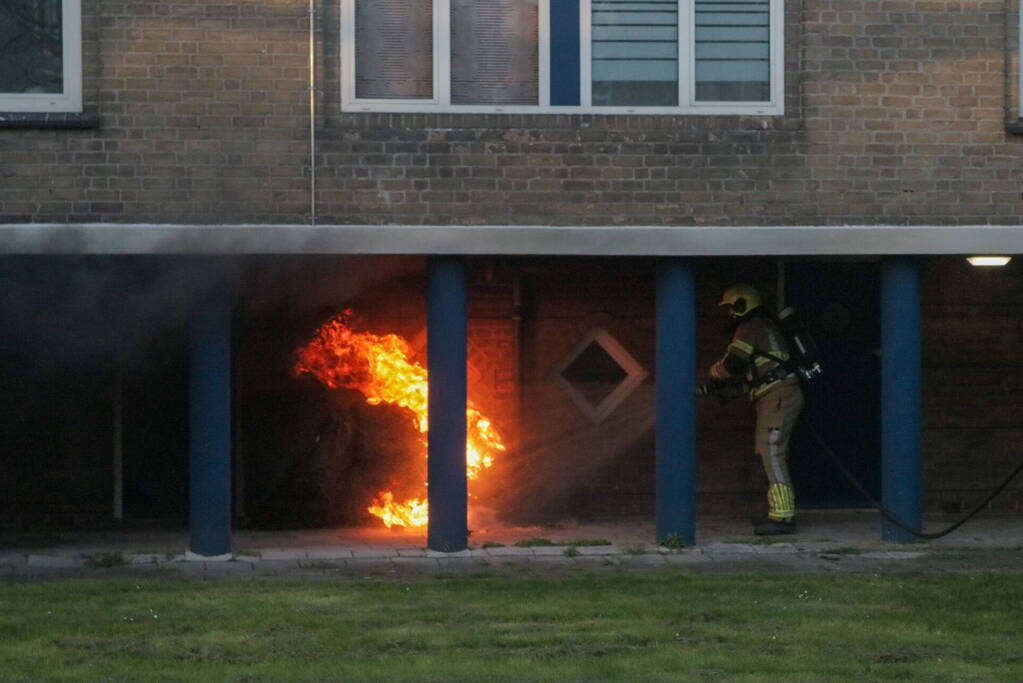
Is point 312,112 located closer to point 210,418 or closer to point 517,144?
point 517,144

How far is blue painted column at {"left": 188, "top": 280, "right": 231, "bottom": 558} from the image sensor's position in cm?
1204

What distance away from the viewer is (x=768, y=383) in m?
13.1

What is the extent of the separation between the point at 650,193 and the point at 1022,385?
4.14m

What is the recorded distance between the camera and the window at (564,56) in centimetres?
1220

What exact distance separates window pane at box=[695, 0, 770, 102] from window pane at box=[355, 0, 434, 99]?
1.89 meters

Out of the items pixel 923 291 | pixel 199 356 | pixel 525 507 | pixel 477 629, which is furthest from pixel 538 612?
pixel 923 291

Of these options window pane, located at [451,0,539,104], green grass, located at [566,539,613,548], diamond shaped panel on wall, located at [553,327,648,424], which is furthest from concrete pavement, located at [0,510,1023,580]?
window pane, located at [451,0,539,104]

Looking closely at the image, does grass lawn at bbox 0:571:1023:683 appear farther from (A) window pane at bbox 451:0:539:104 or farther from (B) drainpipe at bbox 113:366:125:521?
(A) window pane at bbox 451:0:539:104

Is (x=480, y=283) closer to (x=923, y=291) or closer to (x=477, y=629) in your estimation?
(x=923, y=291)

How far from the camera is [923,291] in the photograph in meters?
14.5

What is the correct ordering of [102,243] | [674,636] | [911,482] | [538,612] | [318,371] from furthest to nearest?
[318,371] < [911,482] < [102,243] < [538,612] < [674,636]

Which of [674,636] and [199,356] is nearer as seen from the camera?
[674,636]

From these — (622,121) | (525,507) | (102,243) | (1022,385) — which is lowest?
(525,507)

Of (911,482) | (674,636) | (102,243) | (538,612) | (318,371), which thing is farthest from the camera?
(318,371)
